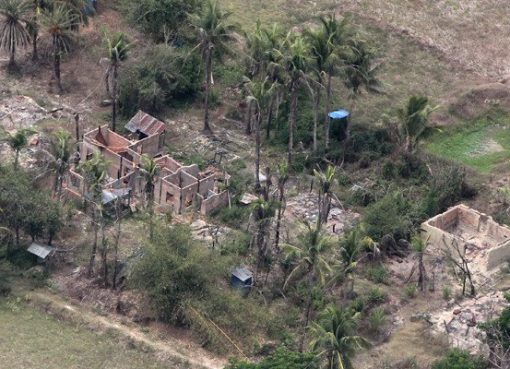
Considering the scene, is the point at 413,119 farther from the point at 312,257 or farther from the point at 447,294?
the point at 312,257

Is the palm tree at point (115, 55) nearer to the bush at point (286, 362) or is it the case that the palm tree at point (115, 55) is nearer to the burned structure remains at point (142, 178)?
the burned structure remains at point (142, 178)

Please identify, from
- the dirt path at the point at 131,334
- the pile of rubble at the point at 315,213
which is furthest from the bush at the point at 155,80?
the dirt path at the point at 131,334

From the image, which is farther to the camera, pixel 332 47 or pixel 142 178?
pixel 332 47

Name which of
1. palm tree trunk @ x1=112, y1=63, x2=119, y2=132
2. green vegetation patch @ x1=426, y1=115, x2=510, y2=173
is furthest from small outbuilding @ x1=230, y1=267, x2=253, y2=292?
green vegetation patch @ x1=426, y1=115, x2=510, y2=173

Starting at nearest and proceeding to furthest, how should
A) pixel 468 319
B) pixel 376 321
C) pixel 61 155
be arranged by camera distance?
pixel 376 321, pixel 468 319, pixel 61 155

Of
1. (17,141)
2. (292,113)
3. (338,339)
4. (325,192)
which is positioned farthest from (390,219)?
(17,141)

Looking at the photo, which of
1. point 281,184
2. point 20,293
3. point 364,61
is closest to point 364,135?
point 364,61

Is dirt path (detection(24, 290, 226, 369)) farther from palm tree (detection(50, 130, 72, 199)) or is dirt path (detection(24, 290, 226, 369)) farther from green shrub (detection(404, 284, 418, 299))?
green shrub (detection(404, 284, 418, 299))
